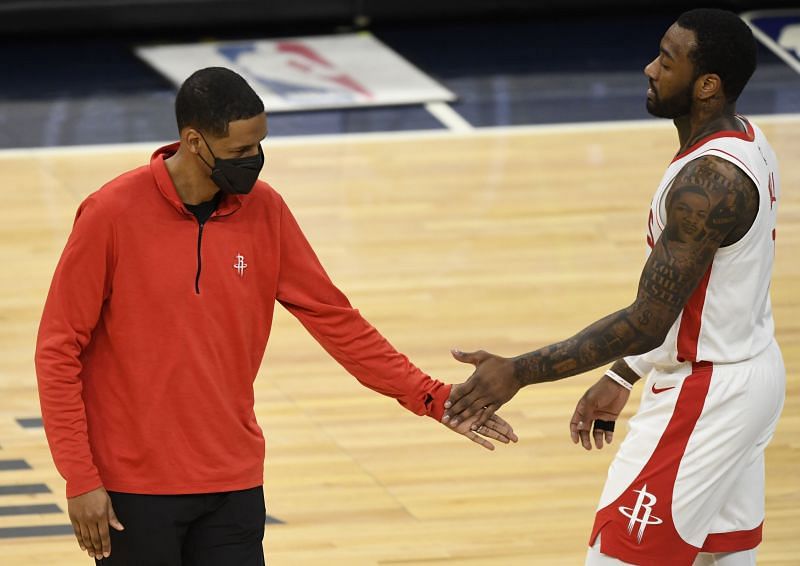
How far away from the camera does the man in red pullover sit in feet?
9.08

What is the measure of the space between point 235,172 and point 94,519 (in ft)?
2.19

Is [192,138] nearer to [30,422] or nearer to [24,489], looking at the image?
[24,489]

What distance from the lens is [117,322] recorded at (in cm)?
281

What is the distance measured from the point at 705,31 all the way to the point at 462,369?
2503mm

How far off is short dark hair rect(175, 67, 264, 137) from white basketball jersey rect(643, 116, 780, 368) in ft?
2.71

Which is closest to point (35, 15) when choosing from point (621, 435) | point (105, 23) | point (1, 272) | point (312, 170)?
point (105, 23)

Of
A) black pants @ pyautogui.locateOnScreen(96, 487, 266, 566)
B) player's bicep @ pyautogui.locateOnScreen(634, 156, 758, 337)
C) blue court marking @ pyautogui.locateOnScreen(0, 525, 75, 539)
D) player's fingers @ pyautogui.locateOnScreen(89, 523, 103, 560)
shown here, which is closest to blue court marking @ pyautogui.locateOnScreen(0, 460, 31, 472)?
blue court marking @ pyautogui.locateOnScreen(0, 525, 75, 539)

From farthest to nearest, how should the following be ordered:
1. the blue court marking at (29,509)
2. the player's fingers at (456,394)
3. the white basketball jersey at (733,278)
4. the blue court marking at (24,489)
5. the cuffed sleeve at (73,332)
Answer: the blue court marking at (24,489) → the blue court marking at (29,509) → the player's fingers at (456,394) → the white basketball jersey at (733,278) → the cuffed sleeve at (73,332)

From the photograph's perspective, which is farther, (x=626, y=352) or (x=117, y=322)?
(x=626, y=352)

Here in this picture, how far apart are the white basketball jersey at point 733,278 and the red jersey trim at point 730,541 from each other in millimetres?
355

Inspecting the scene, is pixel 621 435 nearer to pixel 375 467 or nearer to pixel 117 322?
pixel 375 467

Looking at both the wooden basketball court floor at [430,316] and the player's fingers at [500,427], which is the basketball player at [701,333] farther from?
the wooden basketball court floor at [430,316]

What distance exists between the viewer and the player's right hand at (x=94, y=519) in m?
2.79

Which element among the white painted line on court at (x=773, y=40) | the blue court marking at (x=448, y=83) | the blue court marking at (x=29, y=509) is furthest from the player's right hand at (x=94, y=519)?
the white painted line on court at (x=773, y=40)
